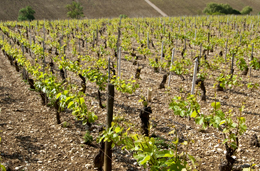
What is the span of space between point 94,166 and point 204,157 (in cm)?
213

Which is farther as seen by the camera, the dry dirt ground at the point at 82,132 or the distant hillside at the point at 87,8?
the distant hillside at the point at 87,8

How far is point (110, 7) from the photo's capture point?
59875 mm

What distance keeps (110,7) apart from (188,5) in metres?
23.9

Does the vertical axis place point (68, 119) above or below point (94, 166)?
above

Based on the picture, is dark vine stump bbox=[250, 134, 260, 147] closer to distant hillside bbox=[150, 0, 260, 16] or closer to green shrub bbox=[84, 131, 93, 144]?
green shrub bbox=[84, 131, 93, 144]

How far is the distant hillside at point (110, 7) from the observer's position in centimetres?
5141

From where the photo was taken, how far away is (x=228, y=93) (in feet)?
23.5

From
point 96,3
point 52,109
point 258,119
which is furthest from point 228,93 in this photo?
point 96,3

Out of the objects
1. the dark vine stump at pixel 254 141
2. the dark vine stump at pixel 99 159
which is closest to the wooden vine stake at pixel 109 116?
the dark vine stump at pixel 99 159

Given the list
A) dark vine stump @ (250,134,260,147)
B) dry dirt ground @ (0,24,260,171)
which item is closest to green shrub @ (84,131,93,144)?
dry dirt ground @ (0,24,260,171)

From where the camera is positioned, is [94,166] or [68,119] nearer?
[94,166]

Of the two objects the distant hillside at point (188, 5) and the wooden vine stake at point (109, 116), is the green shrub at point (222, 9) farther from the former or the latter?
the wooden vine stake at point (109, 116)

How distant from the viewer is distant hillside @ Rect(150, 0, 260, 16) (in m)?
60.4

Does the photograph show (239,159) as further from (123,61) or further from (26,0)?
(26,0)
